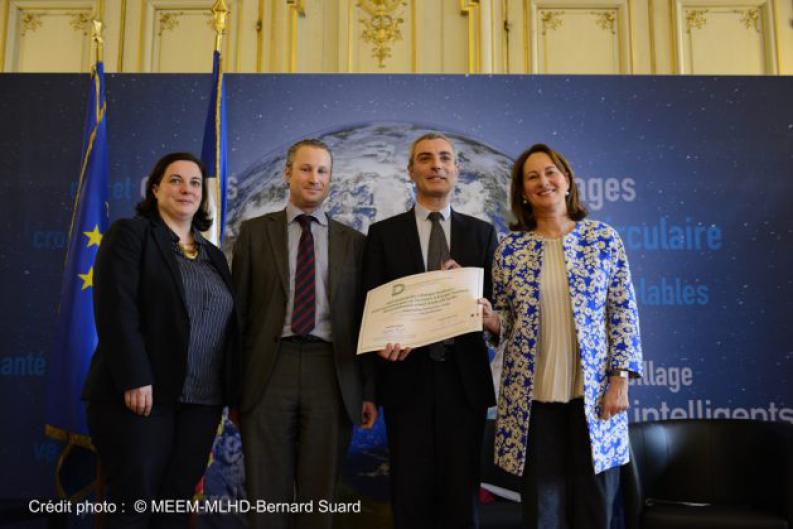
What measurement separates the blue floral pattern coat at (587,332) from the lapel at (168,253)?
108 centimetres

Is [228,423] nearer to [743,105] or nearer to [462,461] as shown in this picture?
[462,461]

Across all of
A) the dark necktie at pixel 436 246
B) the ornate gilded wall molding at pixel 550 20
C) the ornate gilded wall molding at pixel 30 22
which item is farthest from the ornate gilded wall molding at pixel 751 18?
the ornate gilded wall molding at pixel 30 22

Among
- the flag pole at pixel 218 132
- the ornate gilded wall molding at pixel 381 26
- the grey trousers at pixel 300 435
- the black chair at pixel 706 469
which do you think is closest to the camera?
the grey trousers at pixel 300 435

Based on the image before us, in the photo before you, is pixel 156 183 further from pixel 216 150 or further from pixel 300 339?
pixel 216 150

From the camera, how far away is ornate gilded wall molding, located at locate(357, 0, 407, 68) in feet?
16.6

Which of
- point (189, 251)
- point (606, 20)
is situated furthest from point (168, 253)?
point (606, 20)

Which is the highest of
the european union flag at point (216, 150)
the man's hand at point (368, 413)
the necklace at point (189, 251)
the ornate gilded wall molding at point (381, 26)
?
the ornate gilded wall molding at point (381, 26)

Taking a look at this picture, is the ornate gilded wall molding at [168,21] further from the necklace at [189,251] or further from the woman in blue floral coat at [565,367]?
the woman in blue floral coat at [565,367]

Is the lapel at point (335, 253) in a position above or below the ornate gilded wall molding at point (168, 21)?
below

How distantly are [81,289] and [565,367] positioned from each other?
8.11 feet

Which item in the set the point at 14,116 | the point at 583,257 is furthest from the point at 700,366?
the point at 14,116

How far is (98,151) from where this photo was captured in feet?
11.7

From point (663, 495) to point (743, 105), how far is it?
2.19m

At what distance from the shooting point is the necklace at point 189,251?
7.80 ft
